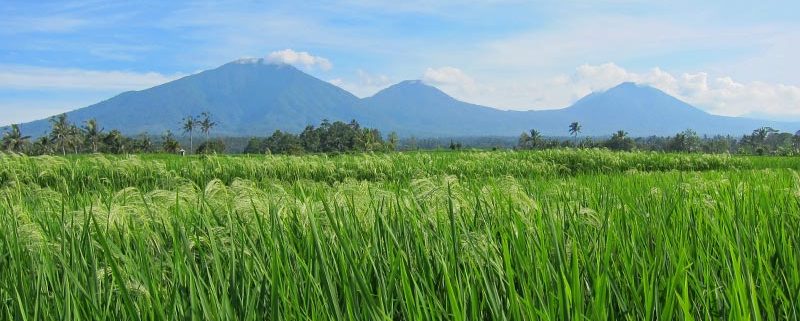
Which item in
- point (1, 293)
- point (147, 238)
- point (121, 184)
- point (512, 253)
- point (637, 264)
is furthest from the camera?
point (121, 184)

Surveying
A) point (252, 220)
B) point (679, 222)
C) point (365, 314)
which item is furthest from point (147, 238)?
point (679, 222)

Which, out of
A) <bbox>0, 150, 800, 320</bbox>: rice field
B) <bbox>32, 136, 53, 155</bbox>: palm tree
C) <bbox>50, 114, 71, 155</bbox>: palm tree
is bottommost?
<bbox>0, 150, 800, 320</bbox>: rice field

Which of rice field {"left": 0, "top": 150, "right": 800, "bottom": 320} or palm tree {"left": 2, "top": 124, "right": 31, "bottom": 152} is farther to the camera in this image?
palm tree {"left": 2, "top": 124, "right": 31, "bottom": 152}

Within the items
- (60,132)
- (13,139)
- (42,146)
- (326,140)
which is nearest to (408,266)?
(13,139)

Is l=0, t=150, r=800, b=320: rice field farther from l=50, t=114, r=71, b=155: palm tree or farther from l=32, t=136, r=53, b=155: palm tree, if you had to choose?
l=50, t=114, r=71, b=155: palm tree

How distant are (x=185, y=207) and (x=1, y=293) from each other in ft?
6.83

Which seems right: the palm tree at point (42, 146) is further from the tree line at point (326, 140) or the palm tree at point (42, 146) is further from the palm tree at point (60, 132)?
the tree line at point (326, 140)

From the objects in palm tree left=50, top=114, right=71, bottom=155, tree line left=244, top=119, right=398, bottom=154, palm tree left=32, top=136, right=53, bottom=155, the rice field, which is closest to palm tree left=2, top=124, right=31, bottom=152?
palm tree left=32, top=136, right=53, bottom=155

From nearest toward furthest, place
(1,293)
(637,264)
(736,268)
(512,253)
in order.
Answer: (736,268)
(1,293)
(637,264)
(512,253)

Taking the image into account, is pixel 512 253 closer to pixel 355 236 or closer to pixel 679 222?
pixel 355 236

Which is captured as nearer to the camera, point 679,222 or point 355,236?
point 355,236

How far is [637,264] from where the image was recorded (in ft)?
6.57

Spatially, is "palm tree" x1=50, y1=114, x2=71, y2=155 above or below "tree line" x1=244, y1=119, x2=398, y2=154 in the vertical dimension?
above

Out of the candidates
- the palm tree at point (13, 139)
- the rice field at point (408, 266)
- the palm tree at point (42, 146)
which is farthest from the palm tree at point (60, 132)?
the rice field at point (408, 266)
